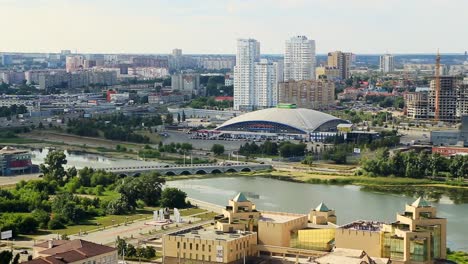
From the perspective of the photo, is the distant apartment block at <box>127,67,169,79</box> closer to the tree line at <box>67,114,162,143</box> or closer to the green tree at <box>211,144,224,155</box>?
the tree line at <box>67,114,162,143</box>

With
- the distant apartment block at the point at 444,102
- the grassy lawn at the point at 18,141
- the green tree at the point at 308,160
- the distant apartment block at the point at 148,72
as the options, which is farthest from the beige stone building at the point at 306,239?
the distant apartment block at the point at 148,72

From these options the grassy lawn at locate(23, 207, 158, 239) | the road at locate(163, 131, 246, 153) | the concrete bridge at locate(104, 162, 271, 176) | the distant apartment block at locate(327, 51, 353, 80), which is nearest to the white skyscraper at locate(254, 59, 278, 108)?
the road at locate(163, 131, 246, 153)

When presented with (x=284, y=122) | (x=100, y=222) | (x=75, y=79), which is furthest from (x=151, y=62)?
(x=100, y=222)

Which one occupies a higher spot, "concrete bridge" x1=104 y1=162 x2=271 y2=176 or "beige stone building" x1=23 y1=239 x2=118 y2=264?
"beige stone building" x1=23 y1=239 x2=118 y2=264

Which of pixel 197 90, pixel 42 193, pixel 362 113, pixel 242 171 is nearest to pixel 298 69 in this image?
pixel 197 90

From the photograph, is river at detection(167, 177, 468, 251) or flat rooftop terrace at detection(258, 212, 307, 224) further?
river at detection(167, 177, 468, 251)

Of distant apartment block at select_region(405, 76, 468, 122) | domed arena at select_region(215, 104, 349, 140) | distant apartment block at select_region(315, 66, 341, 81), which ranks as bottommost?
domed arena at select_region(215, 104, 349, 140)

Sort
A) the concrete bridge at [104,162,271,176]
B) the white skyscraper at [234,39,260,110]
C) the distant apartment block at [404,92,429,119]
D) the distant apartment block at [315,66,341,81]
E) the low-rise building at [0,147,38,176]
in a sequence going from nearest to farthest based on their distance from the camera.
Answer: the concrete bridge at [104,162,271,176], the low-rise building at [0,147,38,176], the distant apartment block at [404,92,429,119], the white skyscraper at [234,39,260,110], the distant apartment block at [315,66,341,81]
